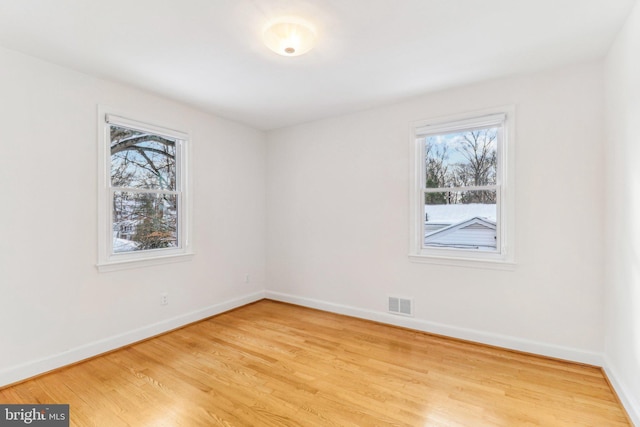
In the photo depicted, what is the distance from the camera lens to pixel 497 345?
2.99 metres

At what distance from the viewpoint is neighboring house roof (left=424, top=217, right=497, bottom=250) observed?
3.13 metres

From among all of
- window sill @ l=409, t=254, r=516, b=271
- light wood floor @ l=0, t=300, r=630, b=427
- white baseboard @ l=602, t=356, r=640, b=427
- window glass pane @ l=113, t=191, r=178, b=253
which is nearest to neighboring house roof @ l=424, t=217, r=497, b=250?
window sill @ l=409, t=254, r=516, b=271

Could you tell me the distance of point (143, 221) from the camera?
3332 millimetres

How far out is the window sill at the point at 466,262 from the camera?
9.74 feet

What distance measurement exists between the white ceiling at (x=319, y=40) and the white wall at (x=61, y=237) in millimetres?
252

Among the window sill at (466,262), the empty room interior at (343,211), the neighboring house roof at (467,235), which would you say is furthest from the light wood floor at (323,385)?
the neighboring house roof at (467,235)

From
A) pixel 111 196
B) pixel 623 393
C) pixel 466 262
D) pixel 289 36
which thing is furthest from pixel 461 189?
pixel 111 196

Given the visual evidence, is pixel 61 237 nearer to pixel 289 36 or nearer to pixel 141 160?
pixel 141 160

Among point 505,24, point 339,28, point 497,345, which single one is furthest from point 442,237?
point 339,28

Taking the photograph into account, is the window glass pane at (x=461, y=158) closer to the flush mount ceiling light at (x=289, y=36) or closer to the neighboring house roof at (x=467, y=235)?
the neighboring house roof at (x=467, y=235)

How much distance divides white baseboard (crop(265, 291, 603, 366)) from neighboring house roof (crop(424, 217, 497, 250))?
2.82 feet

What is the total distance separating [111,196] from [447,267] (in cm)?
346

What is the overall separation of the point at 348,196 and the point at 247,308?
207 centimetres

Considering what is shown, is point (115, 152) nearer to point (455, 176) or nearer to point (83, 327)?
point (83, 327)
